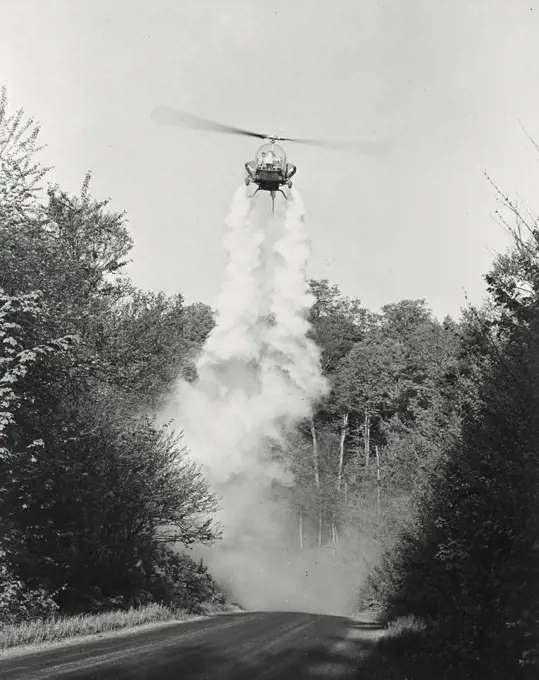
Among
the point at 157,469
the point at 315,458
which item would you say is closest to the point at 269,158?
the point at 157,469

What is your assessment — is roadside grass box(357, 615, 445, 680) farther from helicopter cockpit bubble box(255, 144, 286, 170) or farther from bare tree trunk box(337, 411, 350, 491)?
bare tree trunk box(337, 411, 350, 491)

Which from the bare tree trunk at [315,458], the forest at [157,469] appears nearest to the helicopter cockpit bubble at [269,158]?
the forest at [157,469]

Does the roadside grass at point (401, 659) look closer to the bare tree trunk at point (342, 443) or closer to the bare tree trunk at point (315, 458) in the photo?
the bare tree trunk at point (315, 458)

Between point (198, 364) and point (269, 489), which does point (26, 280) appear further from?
point (269, 489)

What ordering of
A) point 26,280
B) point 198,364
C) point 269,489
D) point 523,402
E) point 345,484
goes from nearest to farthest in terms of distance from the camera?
point 523,402 → point 26,280 → point 198,364 → point 269,489 → point 345,484

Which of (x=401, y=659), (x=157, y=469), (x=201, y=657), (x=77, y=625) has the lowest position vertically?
(x=401, y=659)

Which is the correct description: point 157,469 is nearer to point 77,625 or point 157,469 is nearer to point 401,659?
point 77,625

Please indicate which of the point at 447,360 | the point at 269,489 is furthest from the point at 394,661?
the point at 269,489

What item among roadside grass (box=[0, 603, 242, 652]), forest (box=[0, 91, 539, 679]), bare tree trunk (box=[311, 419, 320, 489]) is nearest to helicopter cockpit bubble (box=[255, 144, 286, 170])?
forest (box=[0, 91, 539, 679])
